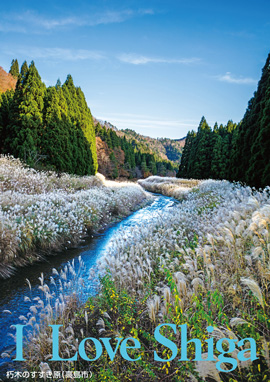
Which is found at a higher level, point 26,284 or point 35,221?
point 35,221

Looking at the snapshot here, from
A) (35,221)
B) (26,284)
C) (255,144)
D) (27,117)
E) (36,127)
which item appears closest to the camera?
(26,284)

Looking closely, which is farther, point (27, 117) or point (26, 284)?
point (27, 117)

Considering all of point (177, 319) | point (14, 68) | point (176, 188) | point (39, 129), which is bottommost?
point (177, 319)

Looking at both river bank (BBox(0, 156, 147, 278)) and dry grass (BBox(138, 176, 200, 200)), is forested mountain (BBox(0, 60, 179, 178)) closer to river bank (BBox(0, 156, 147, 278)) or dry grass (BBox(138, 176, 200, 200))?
river bank (BBox(0, 156, 147, 278))

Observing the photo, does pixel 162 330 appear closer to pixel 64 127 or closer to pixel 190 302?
pixel 190 302

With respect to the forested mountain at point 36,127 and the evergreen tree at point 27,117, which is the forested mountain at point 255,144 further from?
the evergreen tree at point 27,117

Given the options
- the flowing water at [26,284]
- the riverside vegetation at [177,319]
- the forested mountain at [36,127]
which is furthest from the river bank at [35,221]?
the forested mountain at [36,127]

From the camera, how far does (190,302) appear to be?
2.76 m

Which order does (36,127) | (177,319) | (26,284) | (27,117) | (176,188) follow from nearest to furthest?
(177,319) → (26,284) → (27,117) → (36,127) → (176,188)

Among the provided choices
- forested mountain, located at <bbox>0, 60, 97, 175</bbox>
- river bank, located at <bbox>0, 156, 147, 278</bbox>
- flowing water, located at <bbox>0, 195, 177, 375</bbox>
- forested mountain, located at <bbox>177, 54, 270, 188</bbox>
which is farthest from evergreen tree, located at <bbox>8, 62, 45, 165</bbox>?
forested mountain, located at <bbox>177, 54, 270, 188</bbox>

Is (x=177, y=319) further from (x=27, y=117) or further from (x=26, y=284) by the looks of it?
(x=27, y=117)

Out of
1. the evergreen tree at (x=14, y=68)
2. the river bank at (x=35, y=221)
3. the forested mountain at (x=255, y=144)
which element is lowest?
the river bank at (x=35, y=221)

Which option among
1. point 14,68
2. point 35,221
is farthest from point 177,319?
point 14,68

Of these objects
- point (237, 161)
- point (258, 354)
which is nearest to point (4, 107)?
point (237, 161)
